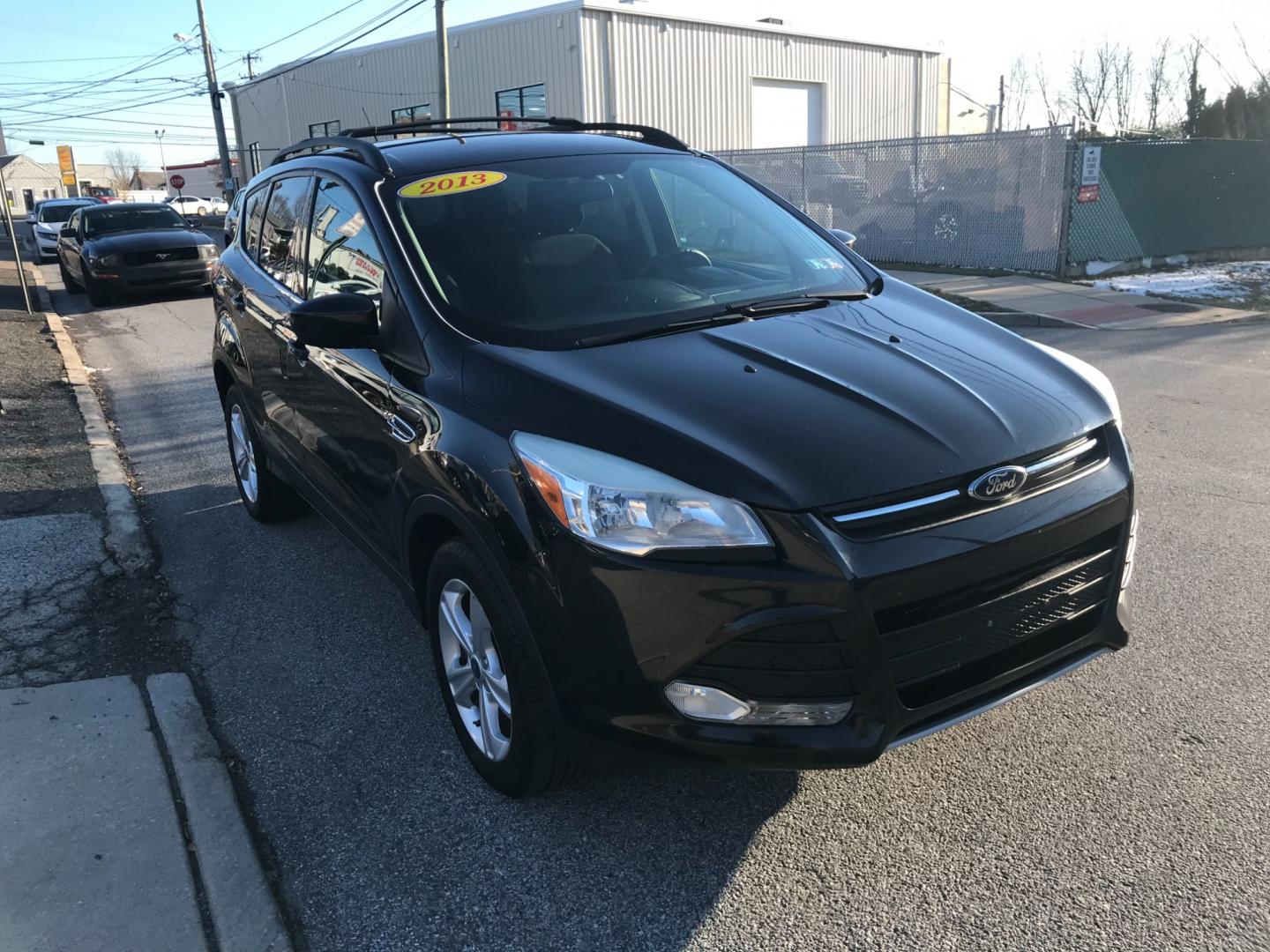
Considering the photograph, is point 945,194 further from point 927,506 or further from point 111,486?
point 927,506

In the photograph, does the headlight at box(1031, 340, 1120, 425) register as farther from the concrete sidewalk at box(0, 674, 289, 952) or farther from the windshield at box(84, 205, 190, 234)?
the windshield at box(84, 205, 190, 234)

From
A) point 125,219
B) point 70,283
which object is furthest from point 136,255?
point 70,283

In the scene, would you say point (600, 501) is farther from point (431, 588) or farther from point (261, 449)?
point (261, 449)

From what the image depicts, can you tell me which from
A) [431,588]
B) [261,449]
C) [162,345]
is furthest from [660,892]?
[162,345]

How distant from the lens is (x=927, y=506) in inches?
94.6

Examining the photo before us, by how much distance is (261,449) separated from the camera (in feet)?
17.1

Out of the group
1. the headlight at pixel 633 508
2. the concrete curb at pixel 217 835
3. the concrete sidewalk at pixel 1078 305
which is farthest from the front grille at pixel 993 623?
the concrete sidewalk at pixel 1078 305

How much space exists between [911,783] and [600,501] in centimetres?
134

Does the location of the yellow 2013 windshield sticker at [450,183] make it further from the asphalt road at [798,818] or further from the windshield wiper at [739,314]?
the asphalt road at [798,818]

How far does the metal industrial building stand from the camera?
29312 millimetres

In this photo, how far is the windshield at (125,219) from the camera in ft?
56.4

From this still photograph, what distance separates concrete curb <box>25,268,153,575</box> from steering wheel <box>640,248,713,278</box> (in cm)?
302

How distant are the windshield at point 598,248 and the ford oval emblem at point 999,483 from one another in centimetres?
115

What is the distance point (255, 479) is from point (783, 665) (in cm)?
390
